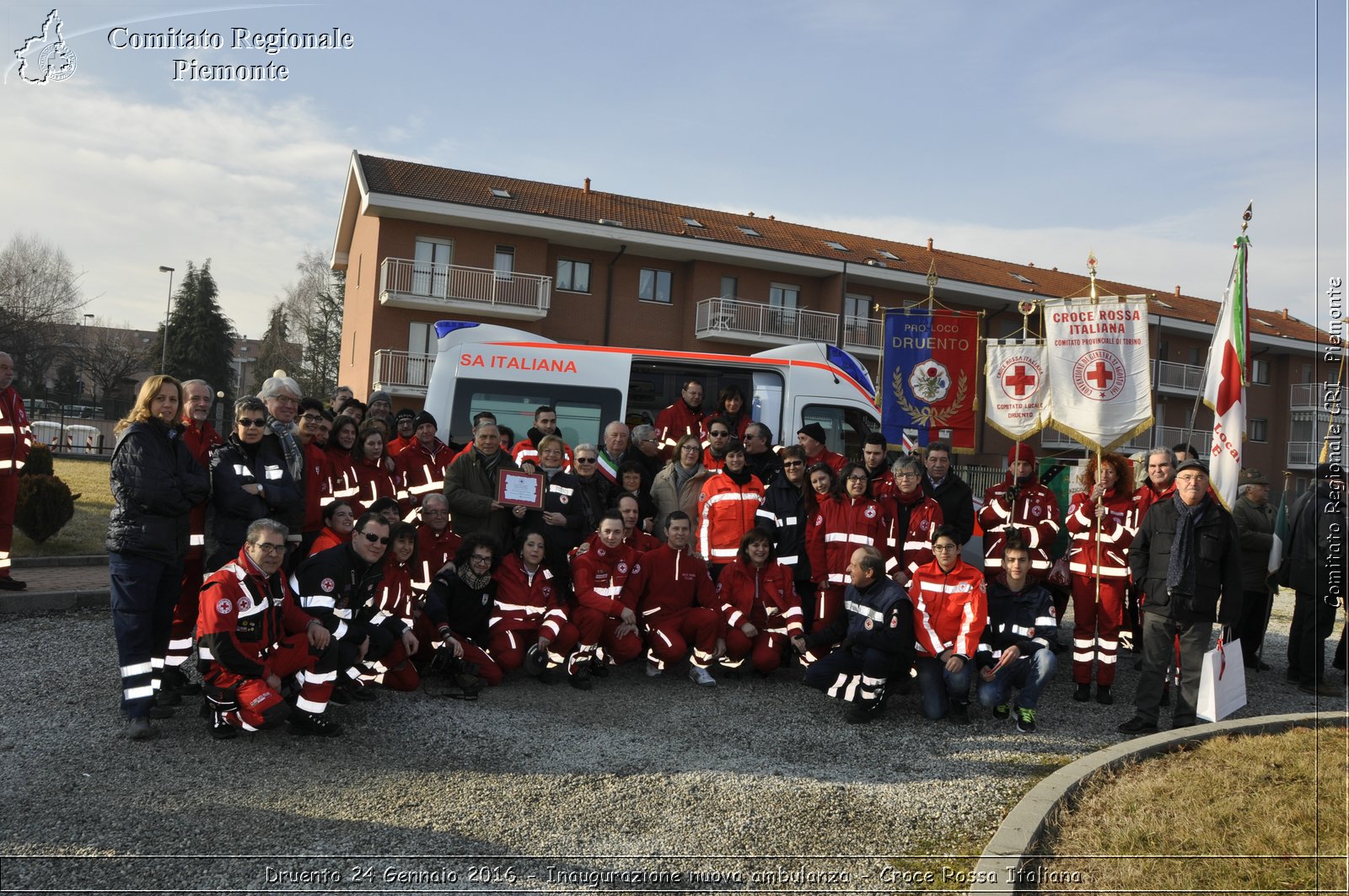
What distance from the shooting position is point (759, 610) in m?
7.50

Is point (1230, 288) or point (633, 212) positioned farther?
point (633, 212)

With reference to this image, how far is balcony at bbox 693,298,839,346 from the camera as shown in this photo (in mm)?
30141

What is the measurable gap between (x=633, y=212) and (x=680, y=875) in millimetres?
30069

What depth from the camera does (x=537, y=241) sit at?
29.2m

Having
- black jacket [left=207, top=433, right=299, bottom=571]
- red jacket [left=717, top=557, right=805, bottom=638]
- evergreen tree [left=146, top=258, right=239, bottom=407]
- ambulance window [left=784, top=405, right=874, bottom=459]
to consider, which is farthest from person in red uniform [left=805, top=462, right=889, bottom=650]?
evergreen tree [left=146, top=258, right=239, bottom=407]

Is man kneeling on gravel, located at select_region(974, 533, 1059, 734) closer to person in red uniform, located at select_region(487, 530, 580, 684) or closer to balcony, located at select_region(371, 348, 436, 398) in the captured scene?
person in red uniform, located at select_region(487, 530, 580, 684)

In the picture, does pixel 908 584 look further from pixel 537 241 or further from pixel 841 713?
pixel 537 241

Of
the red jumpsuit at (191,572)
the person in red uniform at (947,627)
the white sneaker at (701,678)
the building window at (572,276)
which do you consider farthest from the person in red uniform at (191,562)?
the building window at (572,276)

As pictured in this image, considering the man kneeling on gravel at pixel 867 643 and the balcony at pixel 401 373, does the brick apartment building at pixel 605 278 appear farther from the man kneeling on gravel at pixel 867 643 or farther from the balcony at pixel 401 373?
the man kneeling on gravel at pixel 867 643

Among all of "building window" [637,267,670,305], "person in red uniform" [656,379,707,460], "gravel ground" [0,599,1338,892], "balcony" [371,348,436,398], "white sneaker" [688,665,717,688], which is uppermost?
"building window" [637,267,670,305]

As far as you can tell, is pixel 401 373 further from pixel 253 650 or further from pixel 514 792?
pixel 514 792

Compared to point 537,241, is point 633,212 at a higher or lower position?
higher

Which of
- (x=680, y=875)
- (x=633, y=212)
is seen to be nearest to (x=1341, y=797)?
(x=680, y=875)

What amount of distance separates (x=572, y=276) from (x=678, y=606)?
78.7ft
